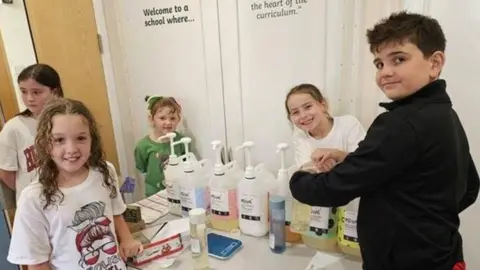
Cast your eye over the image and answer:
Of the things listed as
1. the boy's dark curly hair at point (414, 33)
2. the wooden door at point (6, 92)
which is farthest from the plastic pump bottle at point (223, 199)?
the wooden door at point (6, 92)

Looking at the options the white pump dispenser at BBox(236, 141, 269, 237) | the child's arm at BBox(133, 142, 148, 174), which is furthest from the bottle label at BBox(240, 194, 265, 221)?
the child's arm at BBox(133, 142, 148, 174)

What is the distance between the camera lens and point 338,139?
1.25 metres

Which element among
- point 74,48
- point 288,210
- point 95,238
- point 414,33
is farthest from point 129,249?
point 74,48

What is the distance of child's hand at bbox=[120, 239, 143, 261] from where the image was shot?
1.02 meters

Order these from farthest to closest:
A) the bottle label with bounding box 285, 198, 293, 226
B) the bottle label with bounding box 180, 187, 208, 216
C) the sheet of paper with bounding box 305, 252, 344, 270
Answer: the bottle label with bounding box 180, 187, 208, 216 < the bottle label with bounding box 285, 198, 293, 226 < the sheet of paper with bounding box 305, 252, 344, 270

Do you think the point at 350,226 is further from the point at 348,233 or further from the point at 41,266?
the point at 41,266

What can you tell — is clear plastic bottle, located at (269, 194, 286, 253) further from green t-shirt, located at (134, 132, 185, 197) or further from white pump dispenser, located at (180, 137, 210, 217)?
green t-shirt, located at (134, 132, 185, 197)

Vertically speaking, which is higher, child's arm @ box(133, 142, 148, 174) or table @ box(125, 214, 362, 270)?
child's arm @ box(133, 142, 148, 174)

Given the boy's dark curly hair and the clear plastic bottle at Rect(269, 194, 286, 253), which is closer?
the boy's dark curly hair

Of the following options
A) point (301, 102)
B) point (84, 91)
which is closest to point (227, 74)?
point (301, 102)

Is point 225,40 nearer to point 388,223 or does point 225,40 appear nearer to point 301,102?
point 301,102

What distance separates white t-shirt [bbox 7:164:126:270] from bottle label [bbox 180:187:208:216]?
29 centimetres

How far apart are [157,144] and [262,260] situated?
0.90 meters

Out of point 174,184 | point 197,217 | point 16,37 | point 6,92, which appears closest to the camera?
point 197,217
